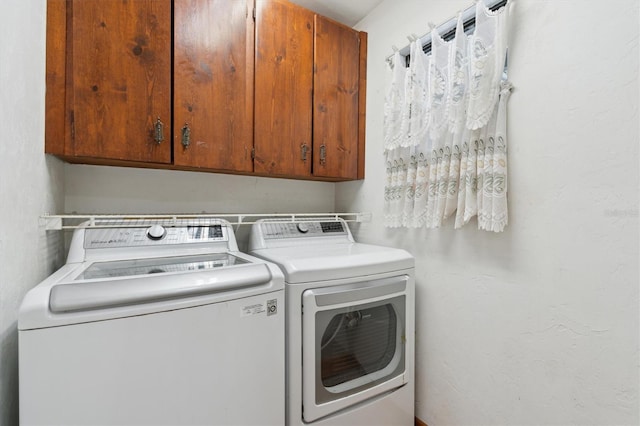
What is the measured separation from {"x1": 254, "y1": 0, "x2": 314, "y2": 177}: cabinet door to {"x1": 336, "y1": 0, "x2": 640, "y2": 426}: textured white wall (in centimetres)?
72

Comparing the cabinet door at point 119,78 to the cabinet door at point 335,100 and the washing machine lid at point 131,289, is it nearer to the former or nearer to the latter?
the washing machine lid at point 131,289

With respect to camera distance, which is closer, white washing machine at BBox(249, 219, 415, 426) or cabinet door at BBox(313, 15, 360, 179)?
white washing machine at BBox(249, 219, 415, 426)

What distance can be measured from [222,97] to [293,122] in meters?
0.40

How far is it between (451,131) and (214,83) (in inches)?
44.9

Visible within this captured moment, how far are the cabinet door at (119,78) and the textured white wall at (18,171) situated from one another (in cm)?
11

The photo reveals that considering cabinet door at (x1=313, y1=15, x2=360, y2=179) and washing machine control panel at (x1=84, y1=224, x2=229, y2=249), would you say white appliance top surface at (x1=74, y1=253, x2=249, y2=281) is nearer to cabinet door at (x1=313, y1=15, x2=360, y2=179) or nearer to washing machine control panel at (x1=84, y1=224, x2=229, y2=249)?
washing machine control panel at (x1=84, y1=224, x2=229, y2=249)

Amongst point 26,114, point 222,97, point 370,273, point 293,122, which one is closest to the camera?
point 26,114

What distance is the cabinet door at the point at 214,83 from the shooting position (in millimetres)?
1333

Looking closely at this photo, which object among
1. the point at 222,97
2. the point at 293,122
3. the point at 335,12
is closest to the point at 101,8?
the point at 222,97

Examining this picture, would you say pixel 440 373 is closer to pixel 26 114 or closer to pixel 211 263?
pixel 211 263

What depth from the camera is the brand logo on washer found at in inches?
41.2

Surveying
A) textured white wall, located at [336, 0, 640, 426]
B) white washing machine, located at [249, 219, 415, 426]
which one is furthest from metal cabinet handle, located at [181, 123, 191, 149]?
textured white wall, located at [336, 0, 640, 426]

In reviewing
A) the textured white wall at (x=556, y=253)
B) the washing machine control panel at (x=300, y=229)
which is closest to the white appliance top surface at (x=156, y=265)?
the washing machine control panel at (x=300, y=229)

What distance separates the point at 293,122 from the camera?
165cm
